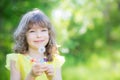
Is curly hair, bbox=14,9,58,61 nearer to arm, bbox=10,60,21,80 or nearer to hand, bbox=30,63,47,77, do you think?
arm, bbox=10,60,21,80

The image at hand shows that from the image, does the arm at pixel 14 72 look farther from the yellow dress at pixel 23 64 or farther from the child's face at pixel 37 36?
the child's face at pixel 37 36

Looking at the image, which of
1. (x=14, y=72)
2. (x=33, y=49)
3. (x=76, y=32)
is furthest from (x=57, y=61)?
(x=76, y=32)

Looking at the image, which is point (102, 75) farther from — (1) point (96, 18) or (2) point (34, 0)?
(2) point (34, 0)

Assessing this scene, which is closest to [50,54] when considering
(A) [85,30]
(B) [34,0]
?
(B) [34,0]

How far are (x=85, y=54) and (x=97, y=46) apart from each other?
1.03 metres

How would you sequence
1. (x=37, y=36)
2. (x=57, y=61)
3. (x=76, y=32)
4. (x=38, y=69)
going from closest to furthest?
(x=38, y=69) < (x=37, y=36) < (x=57, y=61) < (x=76, y=32)

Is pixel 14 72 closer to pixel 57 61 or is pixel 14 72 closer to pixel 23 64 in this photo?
pixel 23 64

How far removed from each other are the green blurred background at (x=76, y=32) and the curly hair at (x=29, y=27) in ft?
8.10

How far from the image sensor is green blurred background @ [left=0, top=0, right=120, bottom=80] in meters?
6.43

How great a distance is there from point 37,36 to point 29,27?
99 millimetres

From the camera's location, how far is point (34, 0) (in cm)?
636

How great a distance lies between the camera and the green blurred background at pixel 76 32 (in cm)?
643

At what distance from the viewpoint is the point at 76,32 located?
7.20m

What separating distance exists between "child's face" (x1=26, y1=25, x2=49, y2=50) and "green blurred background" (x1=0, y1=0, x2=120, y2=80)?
8.48 ft
